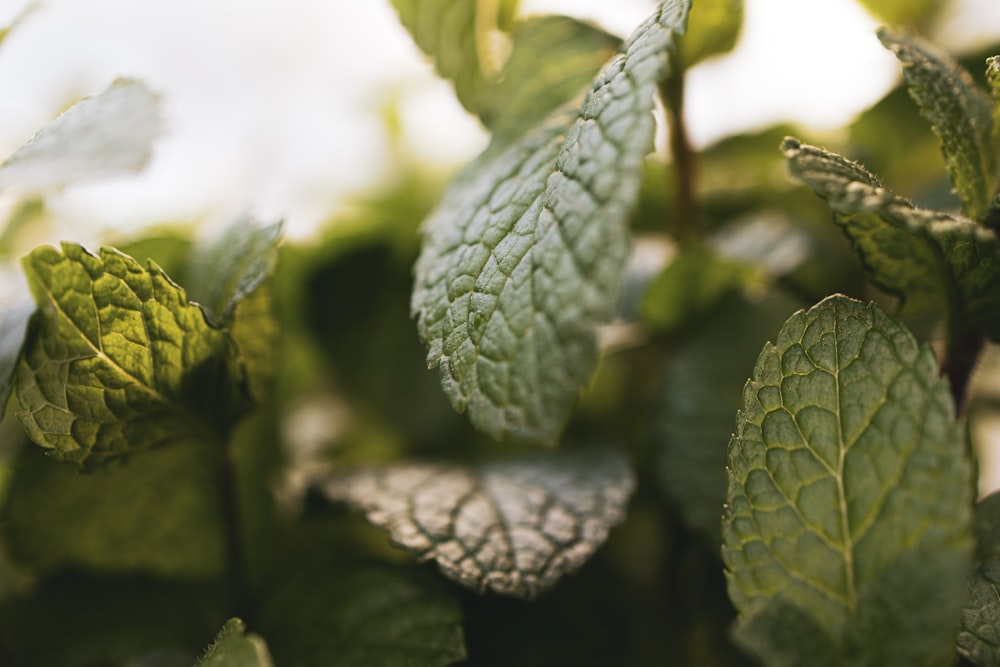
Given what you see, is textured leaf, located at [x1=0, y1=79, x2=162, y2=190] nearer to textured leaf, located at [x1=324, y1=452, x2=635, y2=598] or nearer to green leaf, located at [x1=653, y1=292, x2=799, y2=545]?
textured leaf, located at [x1=324, y1=452, x2=635, y2=598]

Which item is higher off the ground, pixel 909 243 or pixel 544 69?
pixel 544 69

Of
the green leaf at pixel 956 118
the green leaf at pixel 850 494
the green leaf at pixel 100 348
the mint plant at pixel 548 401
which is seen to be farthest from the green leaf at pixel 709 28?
the green leaf at pixel 100 348

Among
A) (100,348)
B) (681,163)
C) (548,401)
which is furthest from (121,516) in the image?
(681,163)

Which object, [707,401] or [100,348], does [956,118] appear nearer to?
[707,401]

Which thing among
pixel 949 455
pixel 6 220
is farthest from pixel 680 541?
pixel 6 220

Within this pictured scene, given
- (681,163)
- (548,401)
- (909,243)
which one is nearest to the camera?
(548,401)

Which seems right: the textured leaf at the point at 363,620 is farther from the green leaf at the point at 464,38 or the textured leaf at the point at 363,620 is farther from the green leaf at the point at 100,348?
the green leaf at the point at 464,38

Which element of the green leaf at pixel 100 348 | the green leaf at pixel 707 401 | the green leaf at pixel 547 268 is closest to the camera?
the green leaf at pixel 547 268
